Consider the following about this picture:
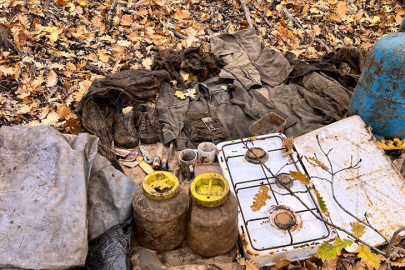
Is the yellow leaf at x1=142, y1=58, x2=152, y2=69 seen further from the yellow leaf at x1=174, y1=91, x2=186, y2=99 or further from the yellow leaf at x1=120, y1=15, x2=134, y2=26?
the yellow leaf at x1=120, y1=15, x2=134, y2=26

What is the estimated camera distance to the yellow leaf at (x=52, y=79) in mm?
4168

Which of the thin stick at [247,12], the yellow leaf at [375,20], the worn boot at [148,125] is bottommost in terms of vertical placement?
the worn boot at [148,125]

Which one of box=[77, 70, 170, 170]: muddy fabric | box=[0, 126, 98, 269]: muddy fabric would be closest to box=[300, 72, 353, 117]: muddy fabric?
box=[77, 70, 170, 170]: muddy fabric

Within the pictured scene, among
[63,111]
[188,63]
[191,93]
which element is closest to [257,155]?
[191,93]

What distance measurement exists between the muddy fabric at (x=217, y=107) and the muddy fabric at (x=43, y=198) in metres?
1.31

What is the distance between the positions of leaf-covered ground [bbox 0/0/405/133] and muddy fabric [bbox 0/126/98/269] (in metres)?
1.21

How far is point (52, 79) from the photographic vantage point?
13.8 feet

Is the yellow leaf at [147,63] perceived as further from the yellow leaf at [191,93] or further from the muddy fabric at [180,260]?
the muddy fabric at [180,260]

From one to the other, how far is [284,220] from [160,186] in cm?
99

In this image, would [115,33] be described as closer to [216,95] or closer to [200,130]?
[216,95]

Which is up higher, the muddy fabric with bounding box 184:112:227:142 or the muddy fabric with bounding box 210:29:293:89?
the muddy fabric with bounding box 210:29:293:89

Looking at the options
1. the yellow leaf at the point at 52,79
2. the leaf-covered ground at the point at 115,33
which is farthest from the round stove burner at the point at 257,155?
the yellow leaf at the point at 52,79

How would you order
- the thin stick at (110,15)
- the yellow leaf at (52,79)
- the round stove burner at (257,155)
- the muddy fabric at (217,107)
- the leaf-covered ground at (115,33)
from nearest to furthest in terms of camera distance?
the round stove burner at (257,155) < the muddy fabric at (217,107) < the leaf-covered ground at (115,33) < the yellow leaf at (52,79) < the thin stick at (110,15)

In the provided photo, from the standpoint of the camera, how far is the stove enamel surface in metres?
2.41
